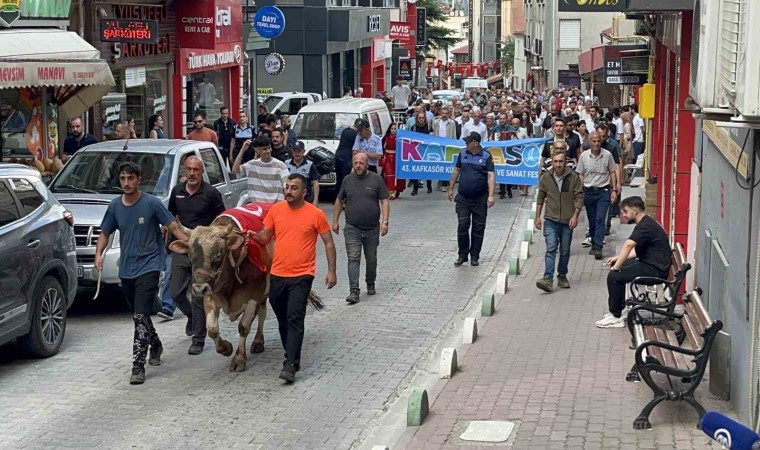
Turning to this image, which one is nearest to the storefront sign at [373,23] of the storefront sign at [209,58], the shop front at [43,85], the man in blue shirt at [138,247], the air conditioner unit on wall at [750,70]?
the storefront sign at [209,58]

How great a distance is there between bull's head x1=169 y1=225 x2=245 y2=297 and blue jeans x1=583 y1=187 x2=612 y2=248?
8.07m

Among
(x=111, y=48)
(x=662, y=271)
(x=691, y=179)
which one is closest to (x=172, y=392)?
(x=662, y=271)

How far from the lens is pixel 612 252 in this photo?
1789 cm

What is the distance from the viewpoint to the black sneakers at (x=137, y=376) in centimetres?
1049

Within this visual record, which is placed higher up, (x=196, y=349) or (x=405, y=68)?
(x=405, y=68)

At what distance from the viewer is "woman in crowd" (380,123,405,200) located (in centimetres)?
2548

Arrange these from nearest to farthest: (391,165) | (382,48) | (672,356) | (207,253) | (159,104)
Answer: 1. (672,356)
2. (207,253)
3. (391,165)
4. (159,104)
5. (382,48)

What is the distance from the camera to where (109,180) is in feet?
47.3

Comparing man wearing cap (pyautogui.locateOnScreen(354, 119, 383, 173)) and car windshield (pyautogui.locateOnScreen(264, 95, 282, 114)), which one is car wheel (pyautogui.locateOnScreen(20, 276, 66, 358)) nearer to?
man wearing cap (pyautogui.locateOnScreen(354, 119, 383, 173))

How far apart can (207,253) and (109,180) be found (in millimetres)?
4587

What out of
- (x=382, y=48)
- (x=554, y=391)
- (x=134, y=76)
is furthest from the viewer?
(x=382, y=48)

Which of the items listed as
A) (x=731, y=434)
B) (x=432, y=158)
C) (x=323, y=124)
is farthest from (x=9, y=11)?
(x=731, y=434)

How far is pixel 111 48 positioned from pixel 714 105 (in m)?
17.5

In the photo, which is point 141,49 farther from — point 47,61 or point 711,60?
point 711,60
